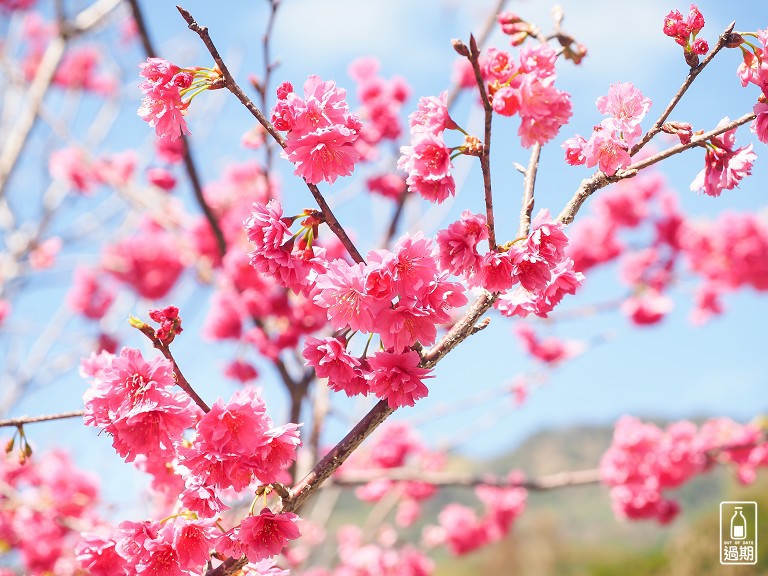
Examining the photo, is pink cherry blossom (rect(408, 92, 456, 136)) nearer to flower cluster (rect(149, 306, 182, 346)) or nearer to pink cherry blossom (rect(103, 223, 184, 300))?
flower cluster (rect(149, 306, 182, 346))

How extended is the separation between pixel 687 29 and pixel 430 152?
64 centimetres

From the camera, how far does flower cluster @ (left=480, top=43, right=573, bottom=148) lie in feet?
4.37

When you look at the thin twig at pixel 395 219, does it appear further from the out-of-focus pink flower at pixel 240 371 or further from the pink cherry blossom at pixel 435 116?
the pink cherry blossom at pixel 435 116

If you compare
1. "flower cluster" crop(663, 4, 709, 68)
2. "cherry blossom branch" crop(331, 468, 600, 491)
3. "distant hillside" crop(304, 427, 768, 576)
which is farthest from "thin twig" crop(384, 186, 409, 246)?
"distant hillside" crop(304, 427, 768, 576)

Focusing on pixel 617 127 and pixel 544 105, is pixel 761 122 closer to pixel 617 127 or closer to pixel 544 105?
pixel 617 127

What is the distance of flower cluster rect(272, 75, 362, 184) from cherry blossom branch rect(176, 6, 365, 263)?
0.07ft

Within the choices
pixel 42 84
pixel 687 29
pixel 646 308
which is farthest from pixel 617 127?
pixel 646 308

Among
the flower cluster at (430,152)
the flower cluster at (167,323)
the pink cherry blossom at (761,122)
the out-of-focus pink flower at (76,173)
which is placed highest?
the out-of-focus pink flower at (76,173)

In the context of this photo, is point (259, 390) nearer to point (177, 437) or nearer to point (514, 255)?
point (177, 437)

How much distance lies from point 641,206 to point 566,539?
37.9 ft

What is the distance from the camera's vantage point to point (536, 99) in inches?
52.9

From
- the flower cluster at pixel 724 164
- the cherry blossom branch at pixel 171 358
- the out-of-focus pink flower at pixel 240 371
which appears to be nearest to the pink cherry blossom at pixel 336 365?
the cherry blossom branch at pixel 171 358

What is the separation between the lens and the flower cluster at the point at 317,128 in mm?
1359
